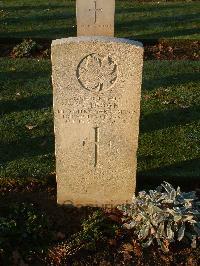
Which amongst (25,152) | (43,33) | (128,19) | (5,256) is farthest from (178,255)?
(128,19)

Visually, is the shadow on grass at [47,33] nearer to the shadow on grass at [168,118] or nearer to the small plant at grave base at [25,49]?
the small plant at grave base at [25,49]

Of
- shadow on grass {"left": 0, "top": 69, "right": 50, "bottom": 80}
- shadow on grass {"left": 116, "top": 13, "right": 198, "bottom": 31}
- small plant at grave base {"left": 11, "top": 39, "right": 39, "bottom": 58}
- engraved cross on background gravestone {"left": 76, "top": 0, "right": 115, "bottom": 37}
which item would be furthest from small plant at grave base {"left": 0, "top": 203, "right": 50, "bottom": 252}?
shadow on grass {"left": 116, "top": 13, "right": 198, "bottom": 31}

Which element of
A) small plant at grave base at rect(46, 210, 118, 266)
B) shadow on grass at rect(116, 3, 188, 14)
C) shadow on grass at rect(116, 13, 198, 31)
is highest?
shadow on grass at rect(116, 3, 188, 14)

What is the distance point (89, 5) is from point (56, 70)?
19.4 ft

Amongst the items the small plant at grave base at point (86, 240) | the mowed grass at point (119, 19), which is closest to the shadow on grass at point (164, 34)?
the mowed grass at point (119, 19)

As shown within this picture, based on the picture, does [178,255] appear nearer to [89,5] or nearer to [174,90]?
[174,90]

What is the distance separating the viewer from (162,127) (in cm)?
823

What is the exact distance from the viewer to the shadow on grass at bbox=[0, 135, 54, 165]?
7.42 meters

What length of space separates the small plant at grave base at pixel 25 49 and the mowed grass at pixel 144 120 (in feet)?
1.40

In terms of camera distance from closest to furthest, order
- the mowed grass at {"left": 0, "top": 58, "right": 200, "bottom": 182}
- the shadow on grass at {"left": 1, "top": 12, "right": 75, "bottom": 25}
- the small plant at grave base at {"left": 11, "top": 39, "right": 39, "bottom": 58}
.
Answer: the mowed grass at {"left": 0, "top": 58, "right": 200, "bottom": 182} → the small plant at grave base at {"left": 11, "top": 39, "right": 39, "bottom": 58} → the shadow on grass at {"left": 1, "top": 12, "right": 75, "bottom": 25}

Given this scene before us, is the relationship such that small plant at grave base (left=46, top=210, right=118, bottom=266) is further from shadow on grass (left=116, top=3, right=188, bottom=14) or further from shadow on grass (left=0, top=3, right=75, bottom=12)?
shadow on grass (left=0, top=3, right=75, bottom=12)

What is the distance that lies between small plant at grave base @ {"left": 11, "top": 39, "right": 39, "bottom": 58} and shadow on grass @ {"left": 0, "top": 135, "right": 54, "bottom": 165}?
169 inches

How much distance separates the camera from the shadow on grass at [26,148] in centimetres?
742

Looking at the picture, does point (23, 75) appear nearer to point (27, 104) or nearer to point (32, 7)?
point (27, 104)
